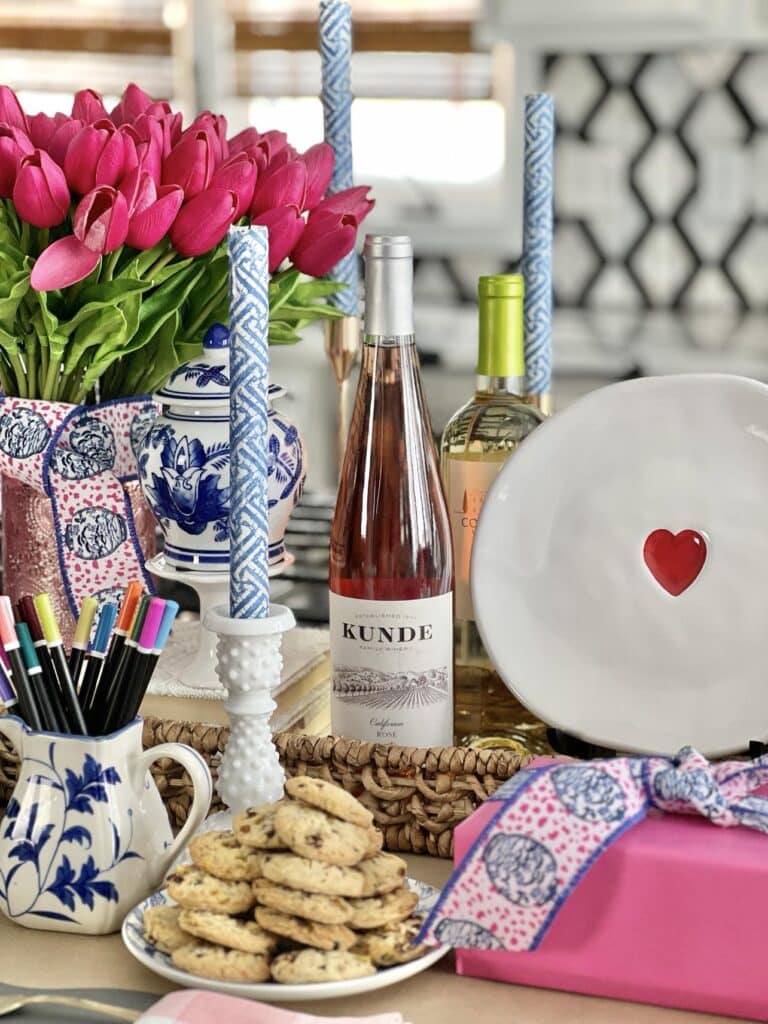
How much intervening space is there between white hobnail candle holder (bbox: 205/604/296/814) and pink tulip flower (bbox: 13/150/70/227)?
9.8 inches

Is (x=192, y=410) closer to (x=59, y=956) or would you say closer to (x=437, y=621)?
(x=437, y=621)

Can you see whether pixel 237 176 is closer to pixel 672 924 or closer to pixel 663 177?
pixel 672 924

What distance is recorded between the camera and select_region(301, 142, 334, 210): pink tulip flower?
33.4 inches

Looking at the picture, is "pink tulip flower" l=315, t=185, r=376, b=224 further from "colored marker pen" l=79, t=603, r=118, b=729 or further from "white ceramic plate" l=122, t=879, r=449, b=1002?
"white ceramic plate" l=122, t=879, r=449, b=1002

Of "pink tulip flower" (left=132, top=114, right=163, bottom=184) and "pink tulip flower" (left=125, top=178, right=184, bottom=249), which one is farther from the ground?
"pink tulip flower" (left=132, top=114, right=163, bottom=184)

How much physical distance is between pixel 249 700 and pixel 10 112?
0.38 m

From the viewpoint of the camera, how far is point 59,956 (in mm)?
606

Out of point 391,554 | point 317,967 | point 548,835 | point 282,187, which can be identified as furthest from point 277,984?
point 282,187

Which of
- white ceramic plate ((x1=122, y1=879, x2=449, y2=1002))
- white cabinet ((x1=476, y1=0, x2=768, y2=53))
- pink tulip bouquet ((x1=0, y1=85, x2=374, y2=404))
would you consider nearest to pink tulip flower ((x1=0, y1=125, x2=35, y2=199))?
pink tulip bouquet ((x1=0, y1=85, x2=374, y2=404))

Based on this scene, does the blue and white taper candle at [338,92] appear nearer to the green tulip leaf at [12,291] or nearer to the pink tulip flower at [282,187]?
the pink tulip flower at [282,187]

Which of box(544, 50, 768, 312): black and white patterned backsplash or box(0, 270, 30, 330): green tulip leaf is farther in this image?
box(544, 50, 768, 312): black and white patterned backsplash

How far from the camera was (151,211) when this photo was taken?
2.50 feet

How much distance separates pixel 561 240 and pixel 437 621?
184cm

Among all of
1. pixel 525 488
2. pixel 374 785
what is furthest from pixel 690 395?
pixel 374 785
